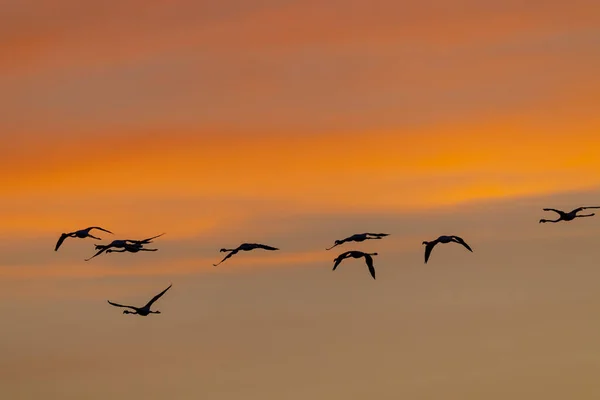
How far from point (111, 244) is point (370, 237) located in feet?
92.2

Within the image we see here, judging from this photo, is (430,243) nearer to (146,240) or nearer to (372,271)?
(372,271)

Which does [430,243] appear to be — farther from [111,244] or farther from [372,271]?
[111,244]

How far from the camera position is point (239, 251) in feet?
479

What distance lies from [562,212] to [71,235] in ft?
172

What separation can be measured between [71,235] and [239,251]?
1857 cm

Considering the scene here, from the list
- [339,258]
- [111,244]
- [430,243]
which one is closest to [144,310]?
[111,244]

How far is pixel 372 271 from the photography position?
145250 millimetres

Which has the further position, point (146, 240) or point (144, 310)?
point (144, 310)

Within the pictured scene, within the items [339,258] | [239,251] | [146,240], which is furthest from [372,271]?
[146,240]

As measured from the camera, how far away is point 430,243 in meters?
145

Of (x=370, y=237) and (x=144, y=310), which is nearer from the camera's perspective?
(x=370, y=237)

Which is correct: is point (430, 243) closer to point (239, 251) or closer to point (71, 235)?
point (239, 251)

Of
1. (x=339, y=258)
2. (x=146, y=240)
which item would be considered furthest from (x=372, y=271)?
(x=146, y=240)

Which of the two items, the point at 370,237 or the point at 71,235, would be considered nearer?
the point at 370,237
